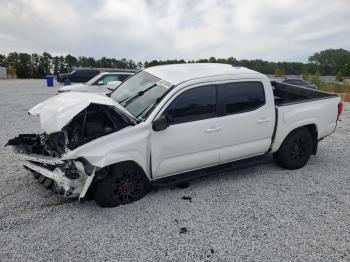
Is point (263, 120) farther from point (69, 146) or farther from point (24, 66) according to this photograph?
point (24, 66)

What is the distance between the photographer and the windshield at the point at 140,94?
411 cm

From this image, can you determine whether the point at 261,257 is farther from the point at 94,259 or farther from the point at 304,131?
the point at 304,131

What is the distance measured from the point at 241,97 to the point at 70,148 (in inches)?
102

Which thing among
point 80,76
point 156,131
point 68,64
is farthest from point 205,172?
point 68,64

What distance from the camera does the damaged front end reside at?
358cm

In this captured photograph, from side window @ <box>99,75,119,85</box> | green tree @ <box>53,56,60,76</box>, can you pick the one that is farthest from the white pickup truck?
green tree @ <box>53,56,60,76</box>

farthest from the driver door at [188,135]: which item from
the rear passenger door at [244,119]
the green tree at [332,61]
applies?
the green tree at [332,61]

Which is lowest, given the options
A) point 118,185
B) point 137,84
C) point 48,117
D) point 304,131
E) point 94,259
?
point 94,259

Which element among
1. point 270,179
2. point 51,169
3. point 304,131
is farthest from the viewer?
point 304,131

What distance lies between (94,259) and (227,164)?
8.13ft

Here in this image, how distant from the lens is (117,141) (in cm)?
369

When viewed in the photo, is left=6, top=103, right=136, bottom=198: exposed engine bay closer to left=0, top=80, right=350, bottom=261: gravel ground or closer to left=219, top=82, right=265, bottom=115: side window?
left=0, top=80, right=350, bottom=261: gravel ground

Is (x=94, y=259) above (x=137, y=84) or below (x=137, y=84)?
below

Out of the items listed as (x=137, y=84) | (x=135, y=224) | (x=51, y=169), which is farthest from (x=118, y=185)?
(x=137, y=84)
